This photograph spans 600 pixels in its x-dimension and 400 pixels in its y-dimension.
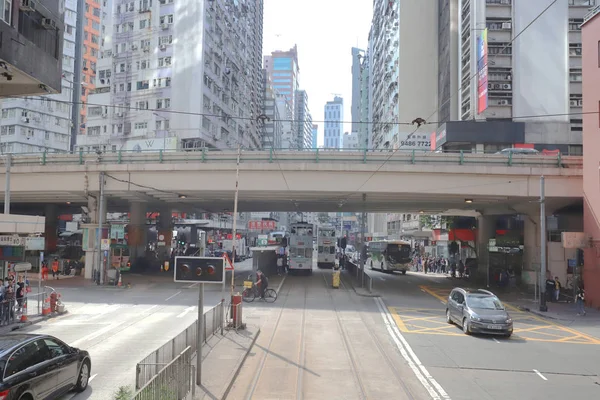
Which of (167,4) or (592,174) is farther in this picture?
(167,4)

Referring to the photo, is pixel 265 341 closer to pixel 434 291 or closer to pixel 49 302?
pixel 49 302

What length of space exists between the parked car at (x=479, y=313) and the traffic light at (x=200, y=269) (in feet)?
35.0

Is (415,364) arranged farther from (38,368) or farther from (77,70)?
(77,70)

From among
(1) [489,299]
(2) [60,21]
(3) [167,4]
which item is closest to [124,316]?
(2) [60,21]

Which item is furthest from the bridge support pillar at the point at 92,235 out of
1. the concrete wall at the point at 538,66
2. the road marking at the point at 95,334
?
the concrete wall at the point at 538,66

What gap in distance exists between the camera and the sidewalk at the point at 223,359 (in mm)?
10336

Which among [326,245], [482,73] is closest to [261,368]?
[326,245]

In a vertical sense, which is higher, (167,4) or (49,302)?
(167,4)

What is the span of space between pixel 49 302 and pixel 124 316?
3.41m

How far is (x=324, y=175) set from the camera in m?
30.2

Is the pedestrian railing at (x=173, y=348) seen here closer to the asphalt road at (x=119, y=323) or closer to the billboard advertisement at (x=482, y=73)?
the asphalt road at (x=119, y=323)

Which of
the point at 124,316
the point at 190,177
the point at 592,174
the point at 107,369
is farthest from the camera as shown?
the point at 190,177

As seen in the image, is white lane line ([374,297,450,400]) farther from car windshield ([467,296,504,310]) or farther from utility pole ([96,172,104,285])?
utility pole ([96,172,104,285])

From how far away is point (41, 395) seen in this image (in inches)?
349
